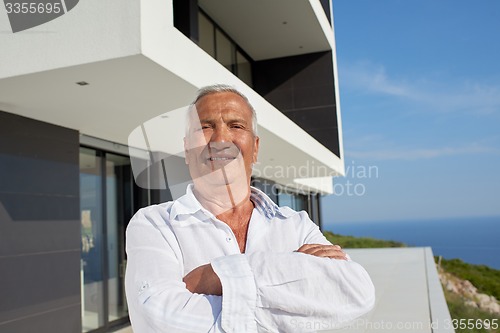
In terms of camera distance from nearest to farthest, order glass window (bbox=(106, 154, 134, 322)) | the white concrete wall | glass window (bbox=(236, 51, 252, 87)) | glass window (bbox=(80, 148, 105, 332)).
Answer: the white concrete wall
glass window (bbox=(80, 148, 105, 332))
glass window (bbox=(106, 154, 134, 322))
glass window (bbox=(236, 51, 252, 87))

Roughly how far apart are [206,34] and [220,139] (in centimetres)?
875

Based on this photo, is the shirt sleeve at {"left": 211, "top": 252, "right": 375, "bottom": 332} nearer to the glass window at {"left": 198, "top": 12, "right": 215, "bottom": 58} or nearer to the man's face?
the man's face

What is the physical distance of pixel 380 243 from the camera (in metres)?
21.6

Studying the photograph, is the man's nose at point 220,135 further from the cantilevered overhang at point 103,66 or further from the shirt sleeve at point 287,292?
the cantilevered overhang at point 103,66

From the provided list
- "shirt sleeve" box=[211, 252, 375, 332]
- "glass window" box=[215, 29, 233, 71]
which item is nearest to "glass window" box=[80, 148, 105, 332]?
"glass window" box=[215, 29, 233, 71]

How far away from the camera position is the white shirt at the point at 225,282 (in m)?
0.87

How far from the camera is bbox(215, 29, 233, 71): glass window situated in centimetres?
1009

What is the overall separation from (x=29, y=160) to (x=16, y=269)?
42.6 inches

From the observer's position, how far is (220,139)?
1.04m

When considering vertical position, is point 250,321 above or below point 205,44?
below

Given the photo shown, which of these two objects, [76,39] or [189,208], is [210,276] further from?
[76,39]

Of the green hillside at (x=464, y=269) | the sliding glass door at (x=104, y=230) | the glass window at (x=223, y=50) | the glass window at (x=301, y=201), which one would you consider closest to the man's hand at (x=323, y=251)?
the sliding glass door at (x=104, y=230)

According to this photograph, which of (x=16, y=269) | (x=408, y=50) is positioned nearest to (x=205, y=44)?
(x=16, y=269)

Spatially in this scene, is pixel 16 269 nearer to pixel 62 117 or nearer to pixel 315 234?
pixel 62 117
